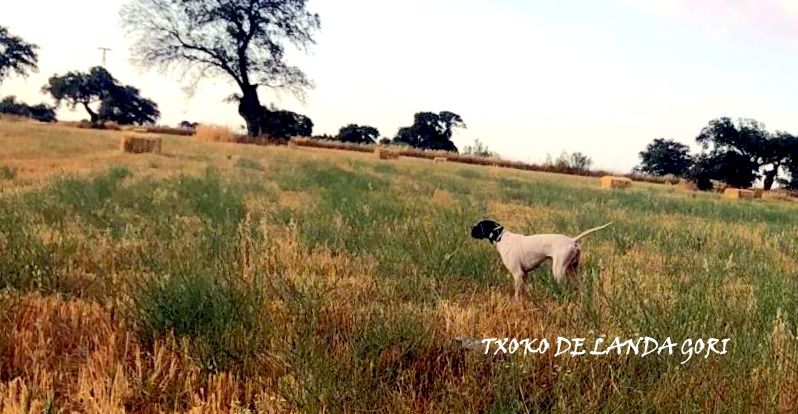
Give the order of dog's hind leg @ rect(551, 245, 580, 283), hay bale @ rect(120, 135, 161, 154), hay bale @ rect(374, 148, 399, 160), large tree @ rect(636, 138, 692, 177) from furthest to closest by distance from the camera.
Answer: large tree @ rect(636, 138, 692, 177) → hay bale @ rect(374, 148, 399, 160) → hay bale @ rect(120, 135, 161, 154) → dog's hind leg @ rect(551, 245, 580, 283)

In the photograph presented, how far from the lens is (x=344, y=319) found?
3.38 meters

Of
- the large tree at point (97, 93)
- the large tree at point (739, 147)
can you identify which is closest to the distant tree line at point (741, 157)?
the large tree at point (739, 147)

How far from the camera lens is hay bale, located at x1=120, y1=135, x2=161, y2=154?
19.0 meters

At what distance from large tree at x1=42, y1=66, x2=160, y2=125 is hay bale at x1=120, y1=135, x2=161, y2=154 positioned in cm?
5443

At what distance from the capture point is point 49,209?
21.5ft

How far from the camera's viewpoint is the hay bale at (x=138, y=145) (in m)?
19.0

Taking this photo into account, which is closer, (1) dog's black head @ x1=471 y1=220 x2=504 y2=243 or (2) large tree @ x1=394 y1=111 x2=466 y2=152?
(1) dog's black head @ x1=471 y1=220 x2=504 y2=243

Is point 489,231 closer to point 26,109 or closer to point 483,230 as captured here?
point 483,230

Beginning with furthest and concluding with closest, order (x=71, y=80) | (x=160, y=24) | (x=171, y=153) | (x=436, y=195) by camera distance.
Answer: (x=71, y=80) → (x=160, y=24) → (x=171, y=153) → (x=436, y=195)

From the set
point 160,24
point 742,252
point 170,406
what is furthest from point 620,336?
point 160,24

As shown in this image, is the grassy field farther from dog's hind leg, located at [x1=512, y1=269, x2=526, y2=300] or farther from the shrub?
the shrub

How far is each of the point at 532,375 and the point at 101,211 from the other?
5.36m

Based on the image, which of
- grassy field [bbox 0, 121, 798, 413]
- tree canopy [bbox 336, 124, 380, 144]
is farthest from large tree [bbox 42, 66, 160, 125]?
grassy field [bbox 0, 121, 798, 413]

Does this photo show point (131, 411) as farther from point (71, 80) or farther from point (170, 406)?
point (71, 80)
